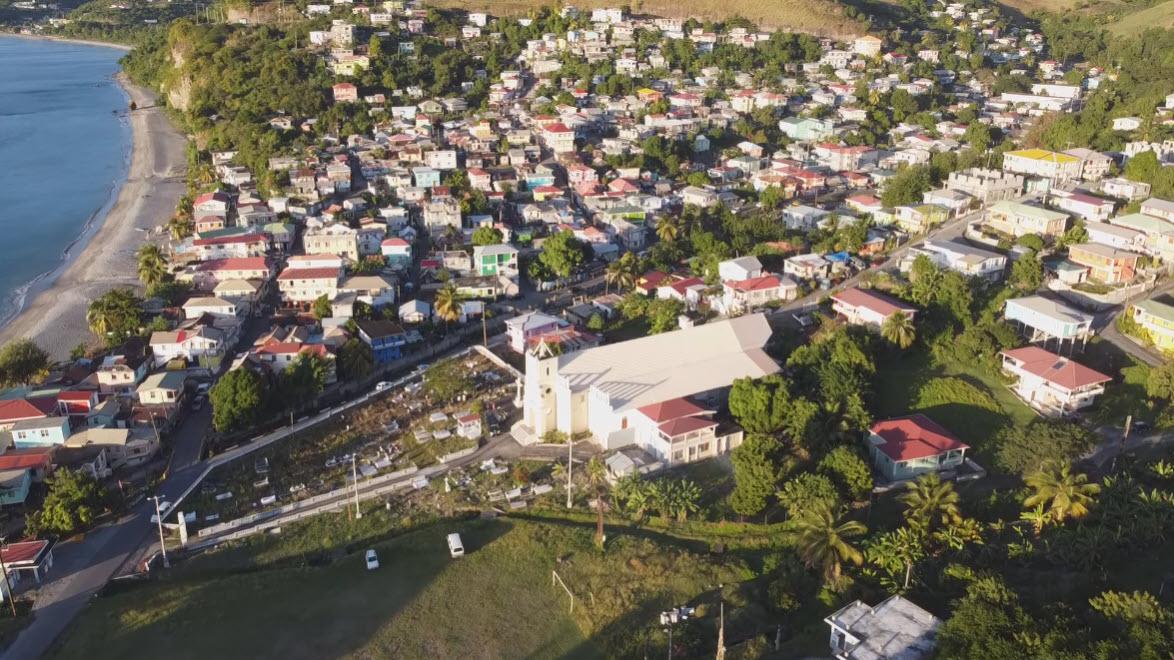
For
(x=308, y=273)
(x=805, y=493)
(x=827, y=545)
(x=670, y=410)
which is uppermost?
(x=308, y=273)

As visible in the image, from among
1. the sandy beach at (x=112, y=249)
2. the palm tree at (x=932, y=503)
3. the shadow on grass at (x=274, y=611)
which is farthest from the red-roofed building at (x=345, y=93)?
the palm tree at (x=932, y=503)

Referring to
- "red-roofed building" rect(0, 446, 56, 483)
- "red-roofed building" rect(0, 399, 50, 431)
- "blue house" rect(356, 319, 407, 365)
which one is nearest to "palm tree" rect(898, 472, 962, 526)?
"blue house" rect(356, 319, 407, 365)

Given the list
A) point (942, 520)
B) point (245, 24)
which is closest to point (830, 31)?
point (245, 24)

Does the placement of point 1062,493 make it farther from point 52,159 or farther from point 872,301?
point 52,159

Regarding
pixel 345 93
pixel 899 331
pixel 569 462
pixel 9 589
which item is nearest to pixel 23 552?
pixel 9 589

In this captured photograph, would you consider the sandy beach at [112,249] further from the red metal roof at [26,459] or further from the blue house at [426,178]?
the blue house at [426,178]

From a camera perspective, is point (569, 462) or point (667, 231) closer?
point (569, 462)
